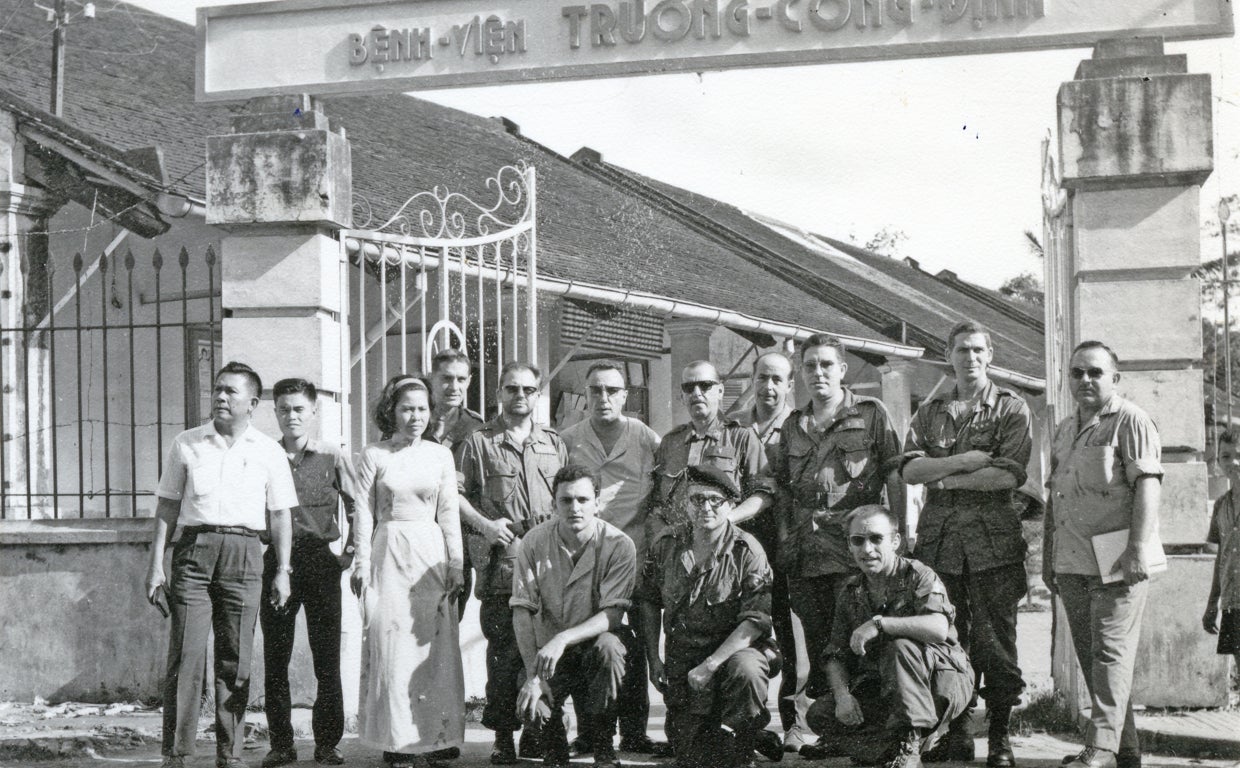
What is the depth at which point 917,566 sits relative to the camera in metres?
5.63

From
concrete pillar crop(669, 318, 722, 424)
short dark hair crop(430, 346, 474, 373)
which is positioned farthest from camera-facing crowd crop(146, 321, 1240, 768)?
concrete pillar crop(669, 318, 722, 424)

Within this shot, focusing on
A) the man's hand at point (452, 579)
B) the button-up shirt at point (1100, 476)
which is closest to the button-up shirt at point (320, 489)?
the man's hand at point (452, 579)

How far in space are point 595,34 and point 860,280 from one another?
16497 mm

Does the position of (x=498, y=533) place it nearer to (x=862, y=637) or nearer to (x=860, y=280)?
(x=862, y=637)

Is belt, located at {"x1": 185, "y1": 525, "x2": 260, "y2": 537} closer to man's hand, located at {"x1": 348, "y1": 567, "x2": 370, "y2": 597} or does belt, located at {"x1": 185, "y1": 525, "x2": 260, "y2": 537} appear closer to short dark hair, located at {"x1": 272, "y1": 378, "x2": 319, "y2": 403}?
man's hand, located at {"x1": 348, "y1": 567, "x2": 370, "y2": 597}

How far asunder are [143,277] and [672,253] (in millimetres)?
7188

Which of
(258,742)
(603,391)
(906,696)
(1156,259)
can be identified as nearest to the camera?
(906,696)

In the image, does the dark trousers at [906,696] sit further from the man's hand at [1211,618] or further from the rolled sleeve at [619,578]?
the man's hand at [1211,618]

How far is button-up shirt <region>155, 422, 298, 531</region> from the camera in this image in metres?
5.82

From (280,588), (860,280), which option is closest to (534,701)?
(280,588)

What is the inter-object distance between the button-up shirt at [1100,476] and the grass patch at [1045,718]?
1220mm

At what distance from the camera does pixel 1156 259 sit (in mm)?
6461

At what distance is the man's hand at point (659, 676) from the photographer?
19.1 ft

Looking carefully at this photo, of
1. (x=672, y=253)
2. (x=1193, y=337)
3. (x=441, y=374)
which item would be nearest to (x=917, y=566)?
(x=1193, y=337)
